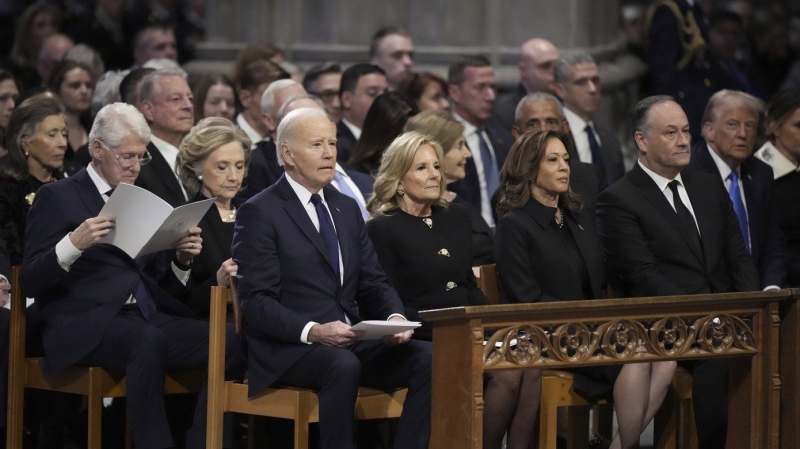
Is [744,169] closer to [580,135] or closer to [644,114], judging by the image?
[644,114]

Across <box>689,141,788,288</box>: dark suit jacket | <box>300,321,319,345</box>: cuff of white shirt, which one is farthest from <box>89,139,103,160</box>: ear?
<box>689,141,788,288</box>: dark suit jacket

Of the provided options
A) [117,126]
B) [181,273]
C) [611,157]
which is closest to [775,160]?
[611,157]

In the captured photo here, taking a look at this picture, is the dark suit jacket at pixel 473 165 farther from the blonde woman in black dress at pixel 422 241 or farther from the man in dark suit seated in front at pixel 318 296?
the man in dark suit seated in front at pixel 318 296

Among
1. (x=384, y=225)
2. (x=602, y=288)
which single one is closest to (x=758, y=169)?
(x=602, y=288)

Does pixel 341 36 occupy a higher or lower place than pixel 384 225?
higher

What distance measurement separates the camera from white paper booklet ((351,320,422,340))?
17.8ft

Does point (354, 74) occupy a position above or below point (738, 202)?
above

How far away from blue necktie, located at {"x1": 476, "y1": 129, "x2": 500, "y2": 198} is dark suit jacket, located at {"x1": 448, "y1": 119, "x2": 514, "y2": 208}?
37 millimetres

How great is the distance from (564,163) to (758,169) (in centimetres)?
162

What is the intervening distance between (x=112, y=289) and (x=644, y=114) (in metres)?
2.48

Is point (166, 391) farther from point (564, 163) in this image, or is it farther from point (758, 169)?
point (758, 169)

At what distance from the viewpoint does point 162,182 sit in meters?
6.95

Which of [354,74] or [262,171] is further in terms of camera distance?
[354,74]

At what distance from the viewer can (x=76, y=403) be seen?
697 centimetres
